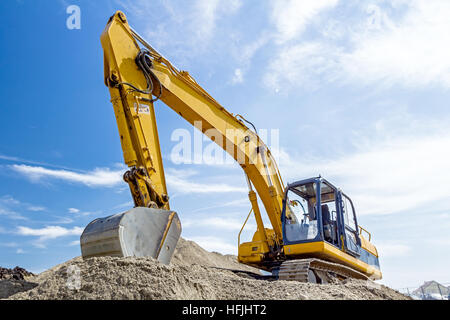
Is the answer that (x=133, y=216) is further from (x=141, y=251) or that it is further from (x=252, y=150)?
(x=252, y=150)

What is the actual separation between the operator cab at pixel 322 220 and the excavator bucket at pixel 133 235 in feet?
12.8

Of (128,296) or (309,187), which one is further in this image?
(309,187)

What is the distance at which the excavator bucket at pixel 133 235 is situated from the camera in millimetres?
4902

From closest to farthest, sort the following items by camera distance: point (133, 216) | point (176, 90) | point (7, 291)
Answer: point (7, 291) → point (133, 216) → point (176, 90)

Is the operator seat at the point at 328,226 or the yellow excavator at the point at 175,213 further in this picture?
the operator seat at the point at 328,226

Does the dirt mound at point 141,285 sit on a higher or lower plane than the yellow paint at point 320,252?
lower

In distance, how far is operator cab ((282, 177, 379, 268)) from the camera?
28.1 feet

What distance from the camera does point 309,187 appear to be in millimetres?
9570

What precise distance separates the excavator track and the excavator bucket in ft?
10.3

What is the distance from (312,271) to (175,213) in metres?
3.90

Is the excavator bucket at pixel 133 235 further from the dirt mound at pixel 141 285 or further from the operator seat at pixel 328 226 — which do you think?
the operator seat at pixel 328 226

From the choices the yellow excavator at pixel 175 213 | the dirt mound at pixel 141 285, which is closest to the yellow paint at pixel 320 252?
the yellow excavator at pixel 175 213
